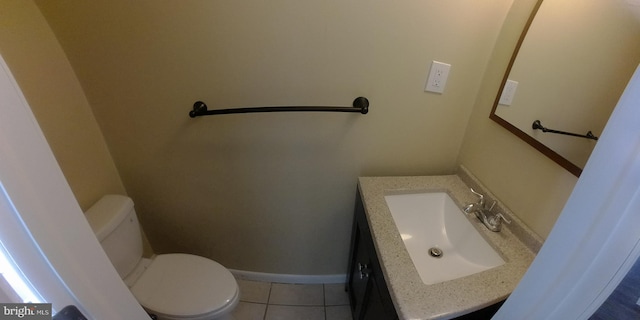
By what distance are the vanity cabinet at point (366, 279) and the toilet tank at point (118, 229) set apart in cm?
107

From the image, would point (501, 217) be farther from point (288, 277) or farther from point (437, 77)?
point (288, 277)

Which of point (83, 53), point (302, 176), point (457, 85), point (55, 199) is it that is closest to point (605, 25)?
point (457, 85)

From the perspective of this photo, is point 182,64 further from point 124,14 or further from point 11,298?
point 11,298

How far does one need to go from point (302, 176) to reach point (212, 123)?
49cm

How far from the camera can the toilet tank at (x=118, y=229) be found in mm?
1004

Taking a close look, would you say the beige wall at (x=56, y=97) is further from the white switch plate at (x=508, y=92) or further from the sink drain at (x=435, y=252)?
the white switch plate at (x=508, y=92)

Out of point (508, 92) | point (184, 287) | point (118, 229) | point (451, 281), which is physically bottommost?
point (184, 287)

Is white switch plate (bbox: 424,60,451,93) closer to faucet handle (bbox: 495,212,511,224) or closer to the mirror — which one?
the mirror

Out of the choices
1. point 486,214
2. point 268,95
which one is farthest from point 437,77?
point 268,95

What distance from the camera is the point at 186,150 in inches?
45.6

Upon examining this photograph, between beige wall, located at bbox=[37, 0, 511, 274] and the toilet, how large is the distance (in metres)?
0.22

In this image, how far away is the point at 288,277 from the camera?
1.62 metres

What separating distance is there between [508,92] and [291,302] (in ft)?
5.23

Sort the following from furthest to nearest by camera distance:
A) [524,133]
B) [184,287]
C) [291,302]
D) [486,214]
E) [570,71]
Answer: [291,302] < [184,287] < [486,214] < [524,133] < [570,71]
